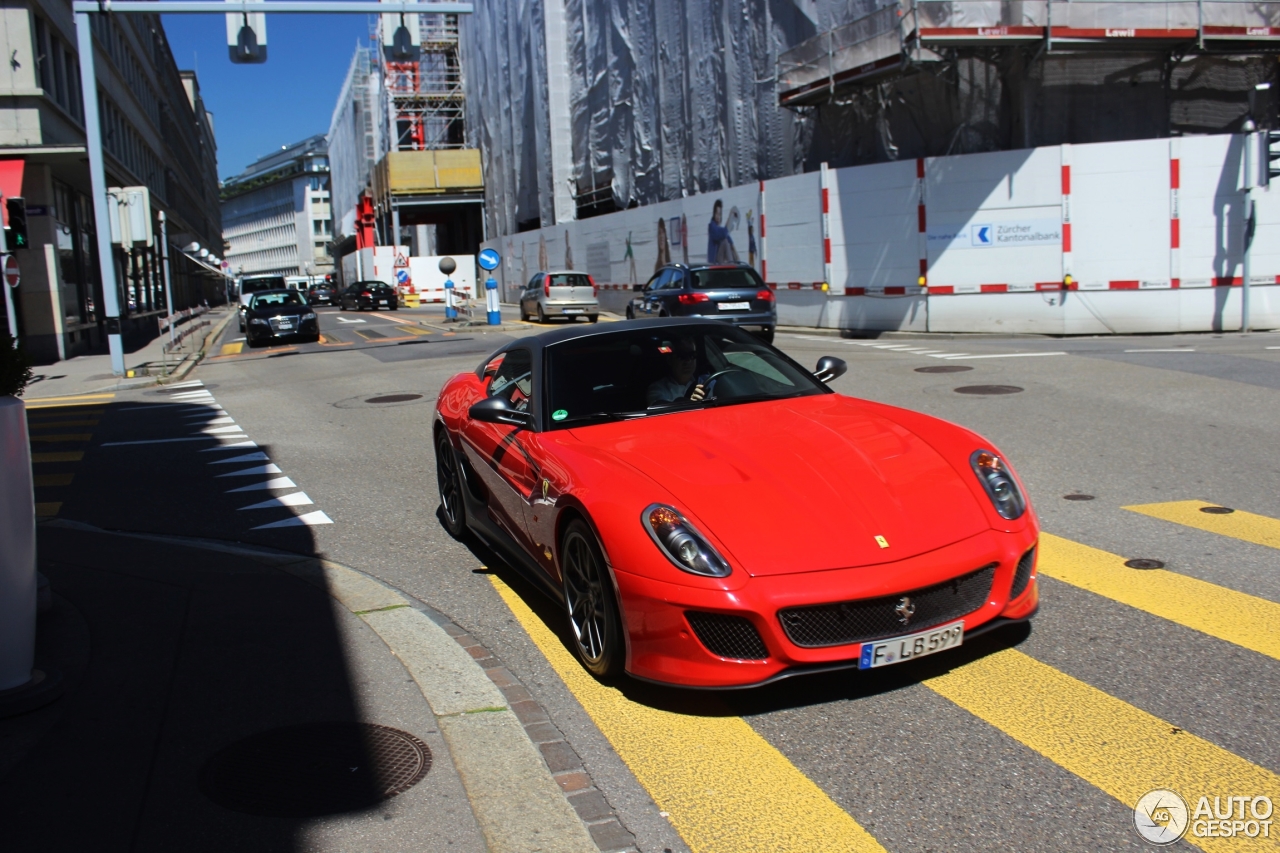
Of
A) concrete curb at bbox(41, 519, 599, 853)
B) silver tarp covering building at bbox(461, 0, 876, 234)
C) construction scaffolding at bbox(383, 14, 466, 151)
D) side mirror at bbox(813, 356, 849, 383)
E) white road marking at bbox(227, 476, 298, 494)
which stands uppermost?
construction scaffolding at bbox(383, 14, 466, 151)

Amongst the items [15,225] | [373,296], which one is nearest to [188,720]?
[15,225]

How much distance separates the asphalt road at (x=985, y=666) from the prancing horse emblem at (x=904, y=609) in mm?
340

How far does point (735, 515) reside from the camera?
161 inches

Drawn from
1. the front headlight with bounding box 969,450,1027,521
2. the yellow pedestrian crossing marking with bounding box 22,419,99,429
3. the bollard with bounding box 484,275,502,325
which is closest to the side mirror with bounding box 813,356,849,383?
the front headlight with bounding box 969,450,1027,521

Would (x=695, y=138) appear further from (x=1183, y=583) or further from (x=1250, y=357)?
(x=1183, y=583)

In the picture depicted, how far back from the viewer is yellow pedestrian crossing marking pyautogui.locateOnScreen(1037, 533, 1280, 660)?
4551 millimetres

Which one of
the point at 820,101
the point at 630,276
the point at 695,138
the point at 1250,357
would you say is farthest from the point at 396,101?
the point at 1250,357

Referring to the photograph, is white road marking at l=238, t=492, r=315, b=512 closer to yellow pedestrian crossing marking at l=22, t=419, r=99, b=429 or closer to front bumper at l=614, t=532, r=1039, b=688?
front bumper at l=614, t=532, r=1039, b=688

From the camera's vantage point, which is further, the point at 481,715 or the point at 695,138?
the point at 695,138

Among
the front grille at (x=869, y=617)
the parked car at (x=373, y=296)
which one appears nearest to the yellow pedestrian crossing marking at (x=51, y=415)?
the front grille at (x=869, y=617)

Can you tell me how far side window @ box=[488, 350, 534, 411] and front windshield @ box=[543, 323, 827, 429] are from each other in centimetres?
22

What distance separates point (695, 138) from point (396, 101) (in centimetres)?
4442

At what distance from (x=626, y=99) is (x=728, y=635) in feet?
116

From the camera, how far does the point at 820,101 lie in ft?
79.5
